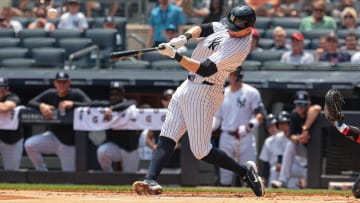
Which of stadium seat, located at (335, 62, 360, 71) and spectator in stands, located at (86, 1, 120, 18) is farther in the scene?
spectator in stands, located at (86, 1, 120, 18)

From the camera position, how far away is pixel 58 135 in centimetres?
1250

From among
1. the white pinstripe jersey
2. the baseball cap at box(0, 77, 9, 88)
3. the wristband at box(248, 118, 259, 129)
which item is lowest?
the wristband at box(248, 118, 259, 129)

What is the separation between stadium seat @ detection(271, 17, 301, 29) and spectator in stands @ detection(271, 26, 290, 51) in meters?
1.03

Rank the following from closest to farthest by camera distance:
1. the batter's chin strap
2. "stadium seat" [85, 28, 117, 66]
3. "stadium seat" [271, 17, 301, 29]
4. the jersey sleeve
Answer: the jersey sleeve < the batter's chin strap < "stadium seat" [85, 28, 117, 66] < "stadium seat" [271, 17, 301, 29]

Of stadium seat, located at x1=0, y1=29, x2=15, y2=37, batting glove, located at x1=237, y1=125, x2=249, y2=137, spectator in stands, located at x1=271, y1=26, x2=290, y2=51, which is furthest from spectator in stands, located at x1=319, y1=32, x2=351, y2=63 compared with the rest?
stadium seat, located at x1=0, y1=29, x2=15, y2=37

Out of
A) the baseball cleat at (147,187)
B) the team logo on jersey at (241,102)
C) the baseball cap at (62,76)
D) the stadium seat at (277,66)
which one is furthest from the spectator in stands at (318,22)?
the baseball cleat at (147,187)

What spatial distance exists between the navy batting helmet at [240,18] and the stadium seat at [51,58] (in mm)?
6207

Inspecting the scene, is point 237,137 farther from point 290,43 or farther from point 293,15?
point 293,15

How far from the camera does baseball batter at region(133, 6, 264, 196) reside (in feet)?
25.8

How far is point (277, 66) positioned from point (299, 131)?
50.5 inches

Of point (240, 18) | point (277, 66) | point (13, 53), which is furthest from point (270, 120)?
point (240, 18)

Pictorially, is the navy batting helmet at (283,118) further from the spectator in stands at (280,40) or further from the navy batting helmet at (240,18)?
the navy batting helmet at (240,18)

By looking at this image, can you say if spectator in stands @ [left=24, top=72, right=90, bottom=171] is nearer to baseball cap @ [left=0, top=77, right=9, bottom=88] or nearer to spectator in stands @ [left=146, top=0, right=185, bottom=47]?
baseball cap @ [left=0, top=77, right=9, bottom=88]

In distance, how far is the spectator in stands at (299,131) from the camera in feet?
38.5
